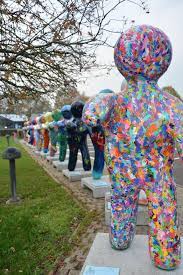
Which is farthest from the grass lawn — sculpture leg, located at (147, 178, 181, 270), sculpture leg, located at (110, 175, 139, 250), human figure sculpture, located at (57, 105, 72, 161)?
human figure sculpture, located at (57, 105, 72, 161)

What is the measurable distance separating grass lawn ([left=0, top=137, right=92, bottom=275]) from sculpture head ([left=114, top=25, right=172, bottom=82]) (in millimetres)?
2165

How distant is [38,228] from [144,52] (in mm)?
2771

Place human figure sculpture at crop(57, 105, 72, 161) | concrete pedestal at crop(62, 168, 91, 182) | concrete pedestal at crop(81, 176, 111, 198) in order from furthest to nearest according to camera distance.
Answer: human figure sculpture at crop(57, 105, 72, 161) → concrete pedestal at crop(62, 168, 91, 182) → concrete pedestal at crop(81, 176, 111, 198)

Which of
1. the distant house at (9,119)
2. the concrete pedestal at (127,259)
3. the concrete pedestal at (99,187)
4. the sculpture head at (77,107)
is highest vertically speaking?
the distant house at (9,119)

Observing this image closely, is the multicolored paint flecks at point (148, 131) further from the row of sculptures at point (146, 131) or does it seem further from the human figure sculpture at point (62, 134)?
the human figure sculpture at point (62, 134)

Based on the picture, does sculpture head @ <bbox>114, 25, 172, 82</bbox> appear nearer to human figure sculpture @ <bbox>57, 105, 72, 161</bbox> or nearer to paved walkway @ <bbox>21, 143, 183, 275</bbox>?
paved walkway @ <bbox>21, 143, 183, 275</bbox>

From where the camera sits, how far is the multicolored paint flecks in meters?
2.29

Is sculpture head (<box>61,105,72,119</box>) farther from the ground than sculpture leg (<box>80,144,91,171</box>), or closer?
farther from the ground

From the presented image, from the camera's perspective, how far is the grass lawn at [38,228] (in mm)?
3020

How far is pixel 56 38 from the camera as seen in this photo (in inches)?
177

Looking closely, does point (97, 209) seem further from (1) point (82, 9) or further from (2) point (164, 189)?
(1) point (82, 9)

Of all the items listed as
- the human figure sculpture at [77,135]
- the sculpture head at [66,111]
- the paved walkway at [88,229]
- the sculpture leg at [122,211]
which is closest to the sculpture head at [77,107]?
the human figure sculpture at [77,135]

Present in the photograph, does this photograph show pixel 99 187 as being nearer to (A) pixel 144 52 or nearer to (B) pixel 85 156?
(B) pixel 85 156

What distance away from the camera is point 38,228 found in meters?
3.85
